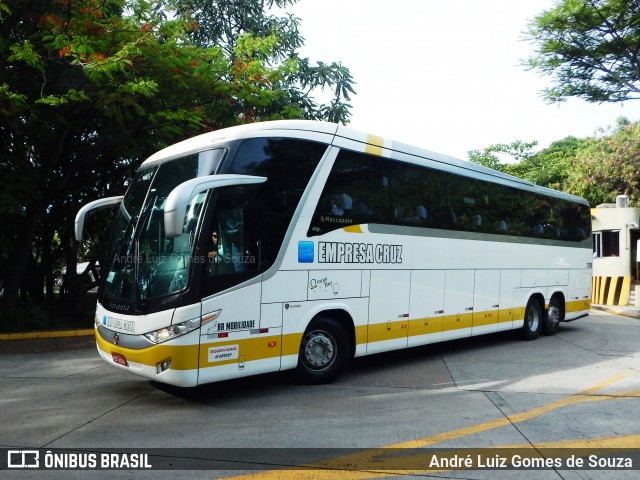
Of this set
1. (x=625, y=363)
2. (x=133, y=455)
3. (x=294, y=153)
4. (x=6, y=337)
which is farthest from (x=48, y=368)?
(x=625, y=363)

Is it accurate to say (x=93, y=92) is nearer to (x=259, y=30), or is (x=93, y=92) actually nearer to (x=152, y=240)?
(x=152, y=240)

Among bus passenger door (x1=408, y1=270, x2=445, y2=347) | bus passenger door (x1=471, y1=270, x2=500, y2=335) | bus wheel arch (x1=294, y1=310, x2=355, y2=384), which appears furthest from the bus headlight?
bus passenger door (x1=471, y1=270, x2=500, y2=335)

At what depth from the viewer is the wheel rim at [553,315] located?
40.5 feet

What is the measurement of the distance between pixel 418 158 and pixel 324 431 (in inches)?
198

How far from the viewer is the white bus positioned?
5.87 meters

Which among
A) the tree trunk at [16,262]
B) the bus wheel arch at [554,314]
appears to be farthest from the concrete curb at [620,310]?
the tree trunk at [16,262]

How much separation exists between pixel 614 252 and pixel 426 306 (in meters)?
15.8

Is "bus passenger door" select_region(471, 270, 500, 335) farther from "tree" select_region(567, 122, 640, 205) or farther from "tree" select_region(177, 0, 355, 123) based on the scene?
"tree" select_region(567, 122, 640, 205)

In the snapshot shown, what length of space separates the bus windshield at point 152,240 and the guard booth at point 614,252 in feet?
63.5

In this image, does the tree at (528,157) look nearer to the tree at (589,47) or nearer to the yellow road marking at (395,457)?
the tree at (589,47)

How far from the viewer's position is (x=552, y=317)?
40.8 feet

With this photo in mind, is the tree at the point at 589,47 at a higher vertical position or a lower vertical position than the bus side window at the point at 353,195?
higher

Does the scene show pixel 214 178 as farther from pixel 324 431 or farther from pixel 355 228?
pixel 324 431

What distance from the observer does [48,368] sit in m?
8.56
